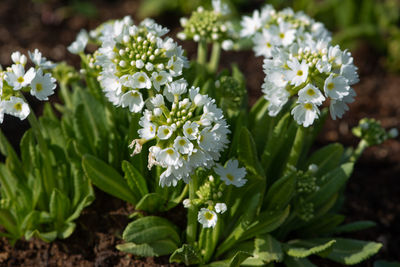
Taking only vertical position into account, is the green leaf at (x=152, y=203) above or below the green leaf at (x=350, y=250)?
above

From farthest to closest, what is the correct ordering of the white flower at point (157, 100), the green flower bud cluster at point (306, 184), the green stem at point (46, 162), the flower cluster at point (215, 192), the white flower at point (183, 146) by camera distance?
1. the green flower bud cluster at point (306, 184)
2. the green stem at point (46, 162)
3. the flower cluster at point (215, 192)
4. the white flower at point (157, 100)
5. the white flower at point (183, 146)

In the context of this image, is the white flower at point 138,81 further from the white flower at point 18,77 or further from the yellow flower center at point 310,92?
the yellow flower center at point 310,92

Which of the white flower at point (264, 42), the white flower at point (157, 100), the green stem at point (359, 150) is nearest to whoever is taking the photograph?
the white flower at point (157, 100)

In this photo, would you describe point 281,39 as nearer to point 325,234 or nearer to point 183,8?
point 325,234

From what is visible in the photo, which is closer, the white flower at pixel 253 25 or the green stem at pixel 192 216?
the green stem at pixel 192 216

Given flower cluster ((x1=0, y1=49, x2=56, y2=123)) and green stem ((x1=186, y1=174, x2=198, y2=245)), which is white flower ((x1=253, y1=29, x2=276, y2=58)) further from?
flower cluster ((x1=0, y1=49, x2=56, y2=123))

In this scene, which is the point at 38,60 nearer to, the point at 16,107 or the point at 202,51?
the point at 16,107

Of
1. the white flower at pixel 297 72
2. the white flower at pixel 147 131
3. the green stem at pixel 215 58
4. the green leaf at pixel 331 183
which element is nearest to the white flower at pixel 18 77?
the white flower at pixel 147 131

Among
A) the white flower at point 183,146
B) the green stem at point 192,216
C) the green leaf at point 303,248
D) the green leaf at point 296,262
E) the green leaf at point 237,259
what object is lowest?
the green leaf at point 237,259

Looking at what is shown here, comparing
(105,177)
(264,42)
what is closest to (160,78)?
(105,177)
